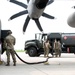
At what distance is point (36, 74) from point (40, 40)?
16.8 metres

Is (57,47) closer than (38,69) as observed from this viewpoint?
No

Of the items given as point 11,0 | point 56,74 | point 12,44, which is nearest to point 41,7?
point 56,74

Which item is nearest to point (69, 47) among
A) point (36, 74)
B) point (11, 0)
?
point (11, 0)

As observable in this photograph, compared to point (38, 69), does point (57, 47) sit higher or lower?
higher

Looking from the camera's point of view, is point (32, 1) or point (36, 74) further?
point (36, 74)

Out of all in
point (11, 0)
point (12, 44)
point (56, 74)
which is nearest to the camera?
point (56, 74)

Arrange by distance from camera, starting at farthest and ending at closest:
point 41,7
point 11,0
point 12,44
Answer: point 12,44 → point 11,0 → point 41,7

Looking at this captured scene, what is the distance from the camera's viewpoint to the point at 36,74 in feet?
33.3

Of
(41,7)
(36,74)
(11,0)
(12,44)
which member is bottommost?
(36,74)

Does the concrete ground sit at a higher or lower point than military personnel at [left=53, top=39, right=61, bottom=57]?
lower

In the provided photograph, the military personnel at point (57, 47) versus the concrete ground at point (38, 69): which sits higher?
the military personnel at point (57, 47)

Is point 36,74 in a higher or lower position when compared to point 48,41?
lower

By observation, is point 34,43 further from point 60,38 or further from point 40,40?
point 60,38

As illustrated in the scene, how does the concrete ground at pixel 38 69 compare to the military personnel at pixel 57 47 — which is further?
the military personnel at pixel 57 47
